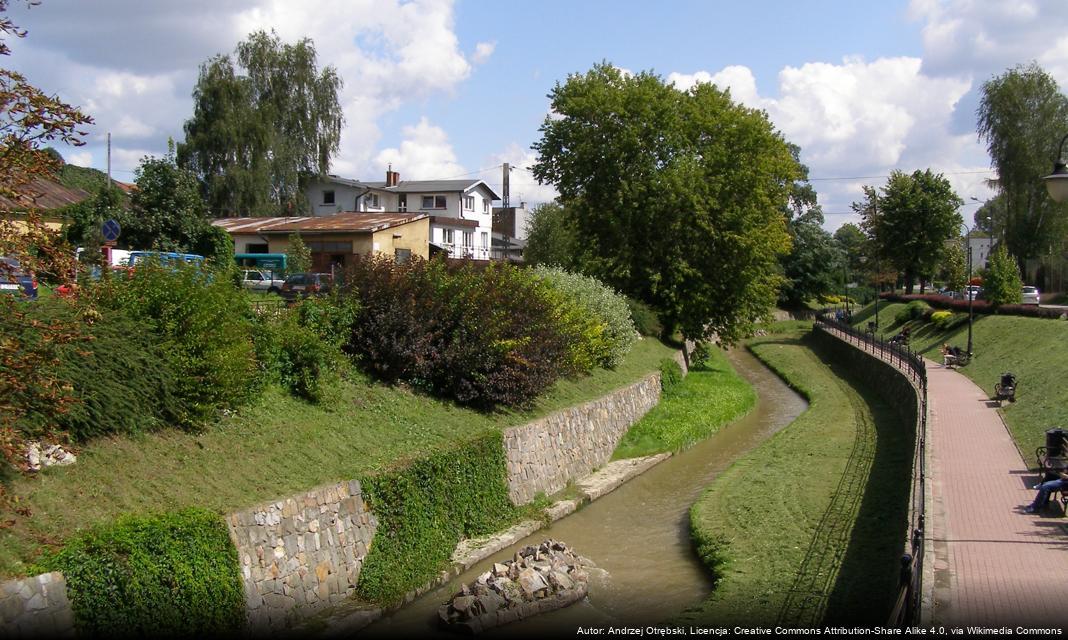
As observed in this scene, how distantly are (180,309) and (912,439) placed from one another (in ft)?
60.7

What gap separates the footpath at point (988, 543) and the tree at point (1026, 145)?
40.6 m

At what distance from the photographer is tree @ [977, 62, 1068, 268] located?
53625mm

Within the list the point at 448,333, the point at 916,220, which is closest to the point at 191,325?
the point at 448,333

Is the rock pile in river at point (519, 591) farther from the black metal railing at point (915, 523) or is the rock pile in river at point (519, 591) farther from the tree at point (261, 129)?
the tree at point (261, 129)

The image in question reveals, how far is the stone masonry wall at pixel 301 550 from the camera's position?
1138 centimetres

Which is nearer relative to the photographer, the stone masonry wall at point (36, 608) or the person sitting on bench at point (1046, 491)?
the stone masonry wall at point (36, 608)

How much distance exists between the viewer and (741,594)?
44.1 ft

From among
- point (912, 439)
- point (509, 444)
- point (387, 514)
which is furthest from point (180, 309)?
point (912, 439)

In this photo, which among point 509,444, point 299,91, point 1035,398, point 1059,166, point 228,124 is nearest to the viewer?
point 1059,166

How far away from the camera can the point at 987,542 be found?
12320 mm

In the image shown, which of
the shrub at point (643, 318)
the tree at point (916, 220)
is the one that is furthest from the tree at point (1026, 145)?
the shrub at point (643, 318)

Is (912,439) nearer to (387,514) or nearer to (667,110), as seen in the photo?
(387,514)

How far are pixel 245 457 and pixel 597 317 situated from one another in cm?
1719

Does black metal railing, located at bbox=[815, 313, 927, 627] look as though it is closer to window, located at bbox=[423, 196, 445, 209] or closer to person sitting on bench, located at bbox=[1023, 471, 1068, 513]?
person sitting on bench, located at bbox=[1023, 471, 1068, 513]
